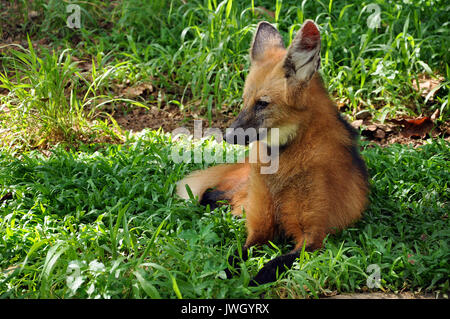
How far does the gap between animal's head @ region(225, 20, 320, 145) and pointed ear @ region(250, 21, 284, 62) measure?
25 centimetres

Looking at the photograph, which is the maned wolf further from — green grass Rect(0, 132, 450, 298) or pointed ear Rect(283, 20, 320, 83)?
green grass Rect(0, 132, 450, 298)

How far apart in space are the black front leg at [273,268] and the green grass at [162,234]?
48 millimetres

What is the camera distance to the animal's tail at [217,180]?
342 centimetres

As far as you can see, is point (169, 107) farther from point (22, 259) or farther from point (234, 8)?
point (22, 259)

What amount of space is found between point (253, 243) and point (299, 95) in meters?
0.86

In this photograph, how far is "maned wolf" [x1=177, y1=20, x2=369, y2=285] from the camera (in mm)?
2734

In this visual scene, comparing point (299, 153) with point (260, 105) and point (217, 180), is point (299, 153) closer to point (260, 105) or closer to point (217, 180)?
point (260, 105)

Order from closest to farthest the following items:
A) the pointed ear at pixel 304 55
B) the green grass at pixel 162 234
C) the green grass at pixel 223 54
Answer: the green grass at pixel 162 234 → the pointed ear at pixel 304 55 → the green grass at pixel 223 54

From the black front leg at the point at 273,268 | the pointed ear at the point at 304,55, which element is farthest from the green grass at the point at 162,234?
the pointed ear at the point at 304,55

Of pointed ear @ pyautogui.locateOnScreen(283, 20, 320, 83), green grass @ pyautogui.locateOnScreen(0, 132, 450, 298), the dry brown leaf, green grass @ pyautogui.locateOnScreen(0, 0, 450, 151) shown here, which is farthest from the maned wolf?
the dry brown leaf

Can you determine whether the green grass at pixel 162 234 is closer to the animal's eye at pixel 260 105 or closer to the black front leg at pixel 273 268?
the black front leg at pixel 273 268

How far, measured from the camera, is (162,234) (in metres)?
2.87
